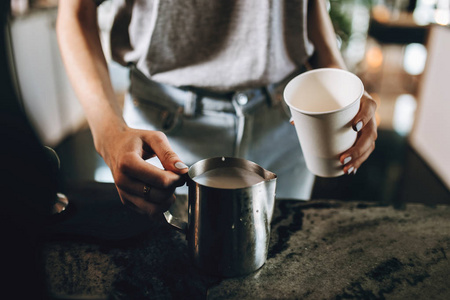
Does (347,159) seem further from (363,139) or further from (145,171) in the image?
(145,171)

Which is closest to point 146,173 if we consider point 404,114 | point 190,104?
point 190,104

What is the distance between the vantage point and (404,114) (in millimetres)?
4258

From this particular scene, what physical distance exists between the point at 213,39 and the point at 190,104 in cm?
19

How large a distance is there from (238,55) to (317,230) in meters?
0.51

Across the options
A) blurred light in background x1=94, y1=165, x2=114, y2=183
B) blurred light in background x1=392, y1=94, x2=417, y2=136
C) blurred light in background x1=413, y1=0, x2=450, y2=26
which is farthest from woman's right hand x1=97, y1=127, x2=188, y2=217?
blurred light in background x1=413, y1=0, x2=450, y2=26

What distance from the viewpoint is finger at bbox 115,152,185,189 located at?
1.87 ft

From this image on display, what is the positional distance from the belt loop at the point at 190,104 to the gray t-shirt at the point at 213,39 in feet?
0.11

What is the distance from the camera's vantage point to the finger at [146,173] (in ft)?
1.87

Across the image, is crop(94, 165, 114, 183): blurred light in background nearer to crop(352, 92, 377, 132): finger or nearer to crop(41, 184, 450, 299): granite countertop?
crop(41, 184, 450, 299): granite countertop

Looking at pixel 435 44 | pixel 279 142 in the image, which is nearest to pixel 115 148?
pixel 279 142

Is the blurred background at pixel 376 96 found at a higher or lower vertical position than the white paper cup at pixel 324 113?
lower

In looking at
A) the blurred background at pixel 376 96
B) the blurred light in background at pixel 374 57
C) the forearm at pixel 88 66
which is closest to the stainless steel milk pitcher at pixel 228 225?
the forearm at pixel 88 66

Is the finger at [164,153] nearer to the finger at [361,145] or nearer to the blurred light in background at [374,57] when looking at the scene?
the finger at [361,145]

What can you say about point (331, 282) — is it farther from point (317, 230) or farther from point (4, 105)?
point (4, 105)
